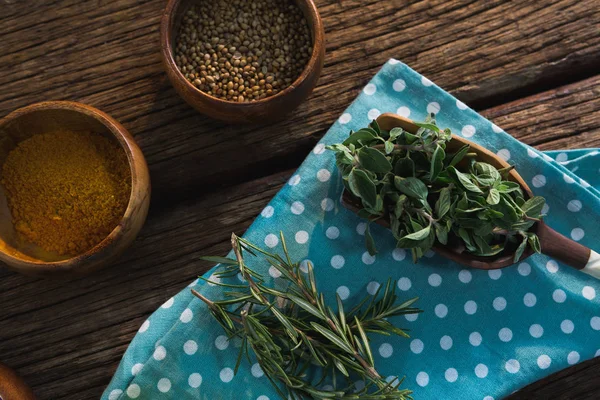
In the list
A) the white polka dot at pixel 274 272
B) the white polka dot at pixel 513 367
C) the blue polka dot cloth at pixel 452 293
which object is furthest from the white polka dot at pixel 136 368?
the white polka dot at pixel 513 367

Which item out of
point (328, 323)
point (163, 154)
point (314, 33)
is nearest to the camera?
point (328, 323)

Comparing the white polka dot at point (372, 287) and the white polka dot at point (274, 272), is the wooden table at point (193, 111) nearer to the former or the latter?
the white polka dot at point (274, 272)

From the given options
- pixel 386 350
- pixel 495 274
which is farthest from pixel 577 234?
pixel 386 350

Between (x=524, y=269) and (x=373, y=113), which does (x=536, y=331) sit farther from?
(x=373, y=113)

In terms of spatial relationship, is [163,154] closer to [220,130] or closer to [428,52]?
[220,130]

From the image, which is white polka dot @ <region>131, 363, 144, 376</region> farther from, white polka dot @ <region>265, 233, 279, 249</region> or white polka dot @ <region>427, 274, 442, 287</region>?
white polka dot @ <region>427, 274, 442, 287</region>

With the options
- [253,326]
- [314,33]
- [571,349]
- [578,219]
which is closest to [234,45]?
[314,33]

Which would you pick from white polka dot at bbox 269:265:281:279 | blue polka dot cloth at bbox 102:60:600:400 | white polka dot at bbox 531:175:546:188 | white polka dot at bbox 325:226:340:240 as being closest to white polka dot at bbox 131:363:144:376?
blue polka dot cloth at bbox 102:60:600:400
